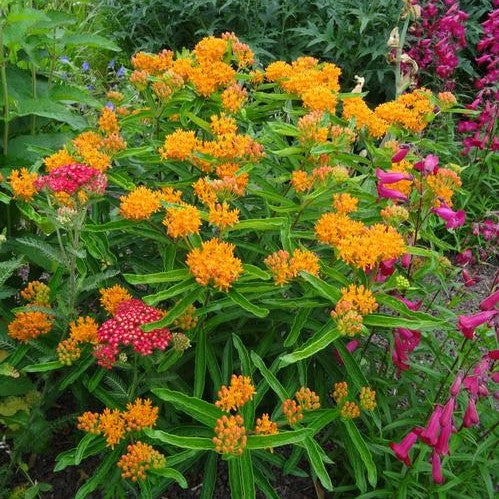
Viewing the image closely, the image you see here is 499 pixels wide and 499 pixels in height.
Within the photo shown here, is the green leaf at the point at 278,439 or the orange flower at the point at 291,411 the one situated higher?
the green leaf at the point at 278,439

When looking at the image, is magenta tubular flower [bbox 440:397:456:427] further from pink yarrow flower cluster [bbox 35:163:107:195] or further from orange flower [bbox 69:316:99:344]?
pink yarrow flower cluster [bbox 35:163:107:195]

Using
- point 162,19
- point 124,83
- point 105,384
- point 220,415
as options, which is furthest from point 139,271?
point 162,19

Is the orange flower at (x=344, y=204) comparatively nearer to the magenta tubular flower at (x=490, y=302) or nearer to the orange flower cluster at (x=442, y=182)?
the orange flower cluster at (x=442, y=182)

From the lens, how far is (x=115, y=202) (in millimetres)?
2197

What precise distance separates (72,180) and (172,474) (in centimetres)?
85

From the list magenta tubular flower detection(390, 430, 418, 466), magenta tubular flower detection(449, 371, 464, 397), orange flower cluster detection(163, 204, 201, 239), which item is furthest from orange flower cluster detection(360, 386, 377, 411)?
orange flower cluster detection(163, 204, 201, 239)

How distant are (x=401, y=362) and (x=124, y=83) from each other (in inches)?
150

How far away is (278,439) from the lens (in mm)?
1592

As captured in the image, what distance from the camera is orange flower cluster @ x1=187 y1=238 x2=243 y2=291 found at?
5.48 ft

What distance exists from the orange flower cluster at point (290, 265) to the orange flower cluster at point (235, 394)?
299 millimetres

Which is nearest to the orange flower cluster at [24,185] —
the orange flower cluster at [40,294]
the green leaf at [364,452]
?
the orange flower cluster at [40,294]

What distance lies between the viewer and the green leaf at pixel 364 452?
1856 millimetres

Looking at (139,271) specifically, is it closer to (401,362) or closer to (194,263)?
(194,263)

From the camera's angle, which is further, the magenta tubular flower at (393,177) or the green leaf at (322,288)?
the magenta tubular flower at (393,177)
